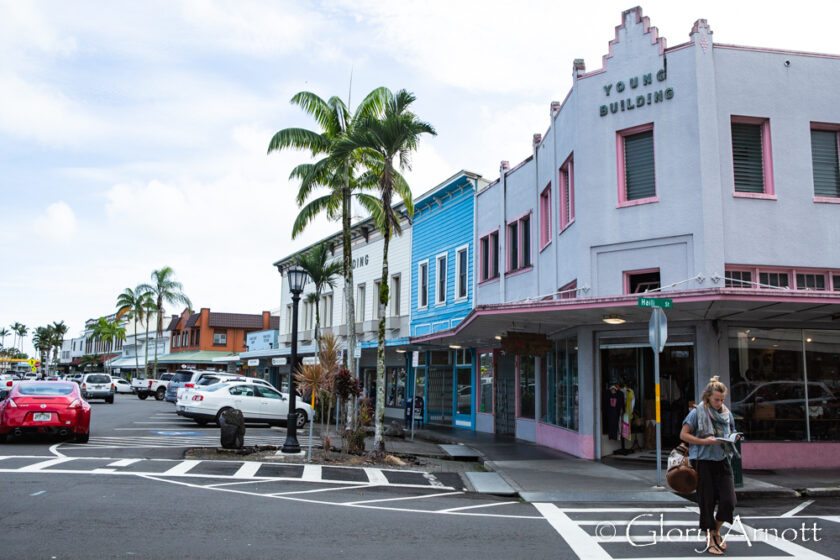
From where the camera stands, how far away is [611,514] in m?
9.26

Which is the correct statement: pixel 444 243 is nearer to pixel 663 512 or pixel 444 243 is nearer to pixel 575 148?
pixel 575 148

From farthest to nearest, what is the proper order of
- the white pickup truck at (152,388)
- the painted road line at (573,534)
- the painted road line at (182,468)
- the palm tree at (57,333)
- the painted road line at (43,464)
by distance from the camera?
the palm tree at (57,333)
the white pickup truck at (152,388)
the painted road line at (182,468)
the painted road line at (43,464)
the painted road line at (573,534)

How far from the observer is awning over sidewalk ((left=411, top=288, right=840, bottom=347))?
37.9ft

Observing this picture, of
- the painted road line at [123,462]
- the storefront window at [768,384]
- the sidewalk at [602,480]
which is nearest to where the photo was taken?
the sidewalk at [602,480]

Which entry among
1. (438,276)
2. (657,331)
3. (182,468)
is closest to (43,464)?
(182,468)

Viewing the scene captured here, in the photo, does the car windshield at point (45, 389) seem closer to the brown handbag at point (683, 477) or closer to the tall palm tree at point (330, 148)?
the tall palm tree at point (330, 148)

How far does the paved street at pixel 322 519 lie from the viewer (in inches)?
268

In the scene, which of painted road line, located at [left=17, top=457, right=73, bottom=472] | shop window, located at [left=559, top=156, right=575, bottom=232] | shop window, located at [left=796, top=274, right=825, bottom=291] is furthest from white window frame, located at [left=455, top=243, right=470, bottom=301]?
painted road line, located at [left=17, top=457, right=73, bottom=472]

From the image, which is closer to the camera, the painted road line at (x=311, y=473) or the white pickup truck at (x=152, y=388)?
the painted road line at (x=311, y=473)

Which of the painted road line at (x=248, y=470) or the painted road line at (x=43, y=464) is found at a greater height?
the painted road line at (x=43, y=464)

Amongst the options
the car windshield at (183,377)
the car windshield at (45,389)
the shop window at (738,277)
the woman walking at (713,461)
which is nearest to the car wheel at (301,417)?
the car windshield at (45,389)

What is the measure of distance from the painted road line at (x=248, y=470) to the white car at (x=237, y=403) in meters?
9.16

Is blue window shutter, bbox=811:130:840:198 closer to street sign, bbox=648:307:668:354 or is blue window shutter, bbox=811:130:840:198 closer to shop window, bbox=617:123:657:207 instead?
shop window, bbox=617:123:657:207

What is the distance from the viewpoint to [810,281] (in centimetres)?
1438
